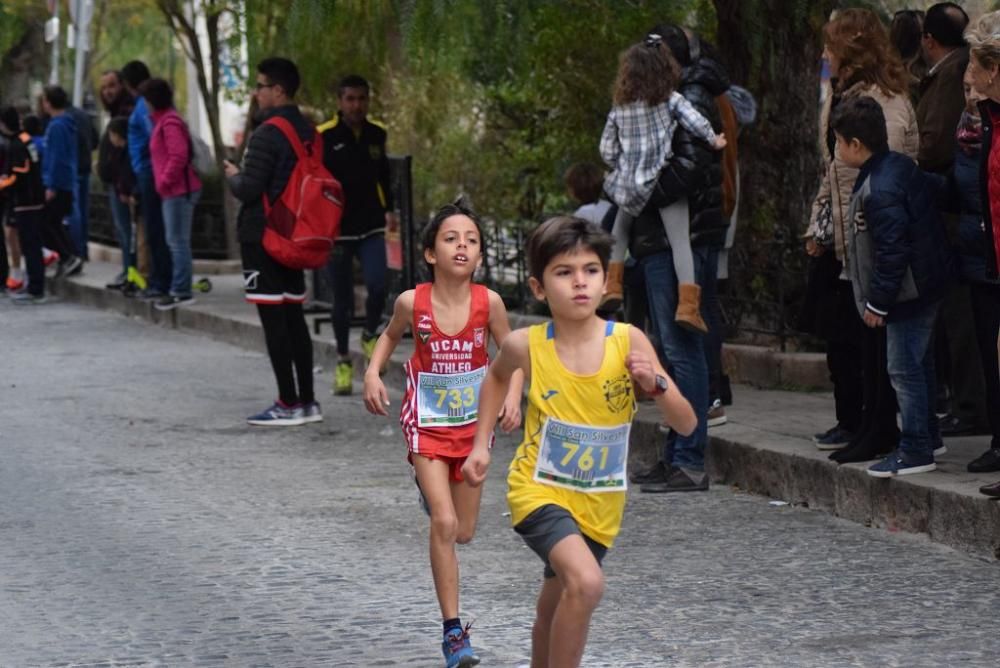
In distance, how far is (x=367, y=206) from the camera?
40.1 ft

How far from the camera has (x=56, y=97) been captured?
732 inches

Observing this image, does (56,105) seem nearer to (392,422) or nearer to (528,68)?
(528,68)

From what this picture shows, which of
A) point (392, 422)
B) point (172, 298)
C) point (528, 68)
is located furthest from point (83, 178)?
point (392, 422)

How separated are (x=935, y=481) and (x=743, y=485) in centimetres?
134

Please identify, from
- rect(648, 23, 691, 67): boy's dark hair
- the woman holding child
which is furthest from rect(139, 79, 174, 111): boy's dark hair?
the woman holding child

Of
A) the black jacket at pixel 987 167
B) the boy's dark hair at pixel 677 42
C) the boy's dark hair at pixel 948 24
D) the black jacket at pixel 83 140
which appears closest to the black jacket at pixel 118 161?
the black jacket at pixel 83 140

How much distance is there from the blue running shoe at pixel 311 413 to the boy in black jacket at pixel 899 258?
4029 mm

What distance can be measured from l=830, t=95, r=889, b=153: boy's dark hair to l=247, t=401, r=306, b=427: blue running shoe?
4.21 m

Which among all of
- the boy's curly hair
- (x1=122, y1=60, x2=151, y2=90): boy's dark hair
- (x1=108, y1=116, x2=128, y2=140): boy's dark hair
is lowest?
(x1=108, y1=116, x2=128, y2=140): boy's dark hair

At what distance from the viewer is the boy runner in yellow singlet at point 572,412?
500cm

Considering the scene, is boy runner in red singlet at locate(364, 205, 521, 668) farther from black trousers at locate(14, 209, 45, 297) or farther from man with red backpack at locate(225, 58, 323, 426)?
black trousers at locate(14, 209, 45, 297)

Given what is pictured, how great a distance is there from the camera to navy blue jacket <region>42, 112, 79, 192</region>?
18750mm

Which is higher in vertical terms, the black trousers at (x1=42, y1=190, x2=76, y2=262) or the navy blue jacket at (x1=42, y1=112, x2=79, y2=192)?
the navy blue jacket at (x1=42, y1=112, x2=79, y2=192)

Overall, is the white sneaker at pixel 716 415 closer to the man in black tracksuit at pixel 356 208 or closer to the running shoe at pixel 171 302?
the man in black tracksuit at pixel 356 208
